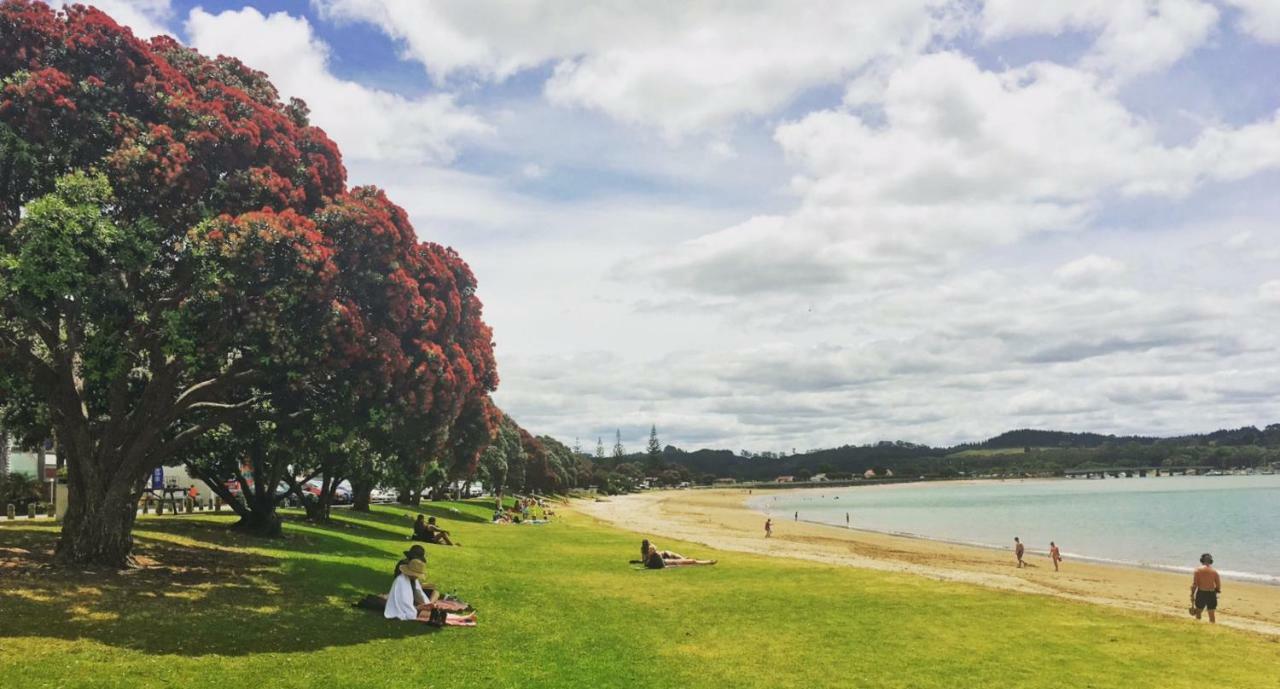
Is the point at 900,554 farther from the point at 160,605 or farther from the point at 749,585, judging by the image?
the point at 160,605

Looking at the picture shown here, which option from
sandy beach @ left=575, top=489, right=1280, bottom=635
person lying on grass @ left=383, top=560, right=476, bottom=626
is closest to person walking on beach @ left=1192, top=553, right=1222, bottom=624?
sandy beach @ left=575, top=489, right=1280, bottom=635

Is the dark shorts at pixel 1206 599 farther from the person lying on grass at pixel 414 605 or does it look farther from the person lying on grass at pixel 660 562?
the person lying on grass at pixel 414 605

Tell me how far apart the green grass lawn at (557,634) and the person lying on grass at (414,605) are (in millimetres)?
333

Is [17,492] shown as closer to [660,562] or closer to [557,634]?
[660,562]

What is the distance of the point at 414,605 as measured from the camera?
1609 centimetres

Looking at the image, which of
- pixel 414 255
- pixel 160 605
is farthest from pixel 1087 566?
pixel 160 605

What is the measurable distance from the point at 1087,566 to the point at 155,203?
49341 millimetres

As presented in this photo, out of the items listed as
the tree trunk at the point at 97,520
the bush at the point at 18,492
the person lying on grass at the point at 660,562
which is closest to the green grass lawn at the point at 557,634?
the tree trunk at the point at 97,520

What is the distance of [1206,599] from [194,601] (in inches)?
981

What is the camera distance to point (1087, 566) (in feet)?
153

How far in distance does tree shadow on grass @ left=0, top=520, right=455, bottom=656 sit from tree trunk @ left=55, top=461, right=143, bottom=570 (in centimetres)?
61

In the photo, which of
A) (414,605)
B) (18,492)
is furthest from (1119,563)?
(18,492)

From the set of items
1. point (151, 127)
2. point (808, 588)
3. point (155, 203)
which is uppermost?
point (151, 127)

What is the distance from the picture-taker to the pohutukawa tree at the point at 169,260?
1547cm
